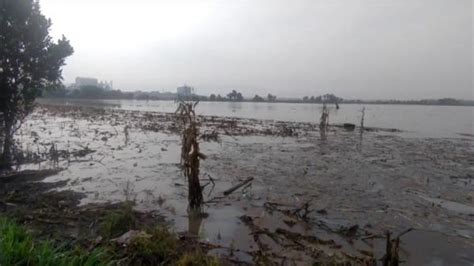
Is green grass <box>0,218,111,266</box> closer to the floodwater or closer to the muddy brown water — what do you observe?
the muddy brown water

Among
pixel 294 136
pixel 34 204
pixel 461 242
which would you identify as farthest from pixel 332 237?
pixel 294 136

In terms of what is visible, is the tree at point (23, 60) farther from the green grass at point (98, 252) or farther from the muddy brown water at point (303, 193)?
the green grass at point (98, 252)

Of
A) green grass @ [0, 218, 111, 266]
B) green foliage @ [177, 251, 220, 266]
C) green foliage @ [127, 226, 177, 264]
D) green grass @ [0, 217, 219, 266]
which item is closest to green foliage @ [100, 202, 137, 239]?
green grass @ [0, 217, 219, 266]

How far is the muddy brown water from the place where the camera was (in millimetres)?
6539

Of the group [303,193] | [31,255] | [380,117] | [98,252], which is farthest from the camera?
[380,117]

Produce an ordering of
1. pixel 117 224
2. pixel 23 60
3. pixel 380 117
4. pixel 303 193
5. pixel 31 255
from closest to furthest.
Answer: pixel 31 255
pixel 117 224
pixel 303 193
pixel 23 60
pixel 380 117

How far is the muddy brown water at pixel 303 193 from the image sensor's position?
6539 millimetres

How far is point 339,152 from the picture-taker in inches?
714

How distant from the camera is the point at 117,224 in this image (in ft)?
20.4

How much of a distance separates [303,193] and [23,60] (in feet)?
34.9

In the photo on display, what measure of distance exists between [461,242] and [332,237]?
2631 mm

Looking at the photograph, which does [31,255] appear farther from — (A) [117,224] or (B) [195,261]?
(A) [117,224]

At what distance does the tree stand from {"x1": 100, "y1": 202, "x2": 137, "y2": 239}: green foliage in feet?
24.6

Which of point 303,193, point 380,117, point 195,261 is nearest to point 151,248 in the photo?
point 195,261
